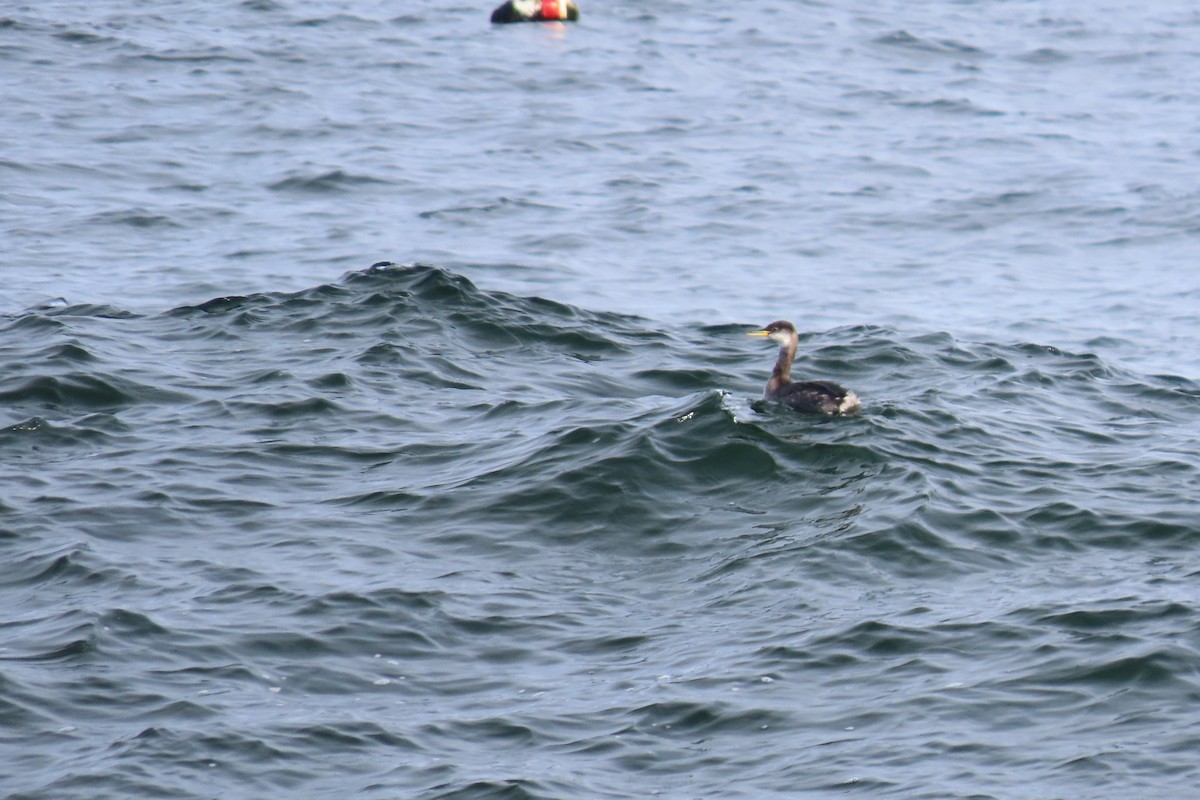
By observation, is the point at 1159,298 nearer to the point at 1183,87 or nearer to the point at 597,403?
the point at 597,403

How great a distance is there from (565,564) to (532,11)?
87.6 ft

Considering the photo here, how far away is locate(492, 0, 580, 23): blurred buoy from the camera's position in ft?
122

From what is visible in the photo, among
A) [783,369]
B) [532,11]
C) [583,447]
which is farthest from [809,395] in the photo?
[532,11]

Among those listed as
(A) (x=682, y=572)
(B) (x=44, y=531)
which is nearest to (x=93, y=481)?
(B) (x=44, y=531)

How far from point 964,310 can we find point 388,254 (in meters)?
7.12

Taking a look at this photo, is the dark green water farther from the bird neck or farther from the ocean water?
the bird neck

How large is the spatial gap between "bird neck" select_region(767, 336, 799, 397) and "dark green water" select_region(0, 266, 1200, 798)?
41 cm

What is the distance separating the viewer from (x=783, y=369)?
16359mm

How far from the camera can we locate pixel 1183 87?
107 feet

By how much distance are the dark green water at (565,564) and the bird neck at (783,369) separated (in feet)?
1.34

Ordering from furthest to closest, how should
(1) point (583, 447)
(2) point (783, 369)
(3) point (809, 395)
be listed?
(2) point (783, 369), (3) point (809, 395), (1) point (583, 447)

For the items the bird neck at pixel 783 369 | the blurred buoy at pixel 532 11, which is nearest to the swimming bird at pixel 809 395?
the bird neck at pixel 783 369

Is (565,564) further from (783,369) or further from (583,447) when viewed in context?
(783,369)

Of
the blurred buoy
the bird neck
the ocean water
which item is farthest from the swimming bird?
the blurred buoy
